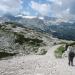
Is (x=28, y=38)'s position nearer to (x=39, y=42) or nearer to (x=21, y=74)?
(x=39, y=42)

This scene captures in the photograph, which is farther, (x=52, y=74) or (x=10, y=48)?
(x=10, y=48)

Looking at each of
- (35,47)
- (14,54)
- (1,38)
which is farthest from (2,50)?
(35,47)

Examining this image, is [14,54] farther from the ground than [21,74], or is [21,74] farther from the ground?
[21,74]

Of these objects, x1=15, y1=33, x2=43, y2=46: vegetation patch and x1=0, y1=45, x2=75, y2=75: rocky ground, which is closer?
x1=0, y1=45, x2=75, y2=75: rocky ground

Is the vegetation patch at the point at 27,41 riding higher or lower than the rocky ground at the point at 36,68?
lower

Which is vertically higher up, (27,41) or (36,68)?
(36,68)

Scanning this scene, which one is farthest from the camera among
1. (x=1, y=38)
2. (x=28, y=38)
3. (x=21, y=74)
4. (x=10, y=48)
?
(x=28, y=38)

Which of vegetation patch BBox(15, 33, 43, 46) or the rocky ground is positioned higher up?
the rocky ground

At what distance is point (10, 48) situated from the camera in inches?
2741

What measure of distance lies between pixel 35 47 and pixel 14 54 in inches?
594

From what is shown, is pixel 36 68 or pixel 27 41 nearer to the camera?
pixel 36 68

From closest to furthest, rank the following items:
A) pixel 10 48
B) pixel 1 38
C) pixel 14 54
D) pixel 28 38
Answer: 1. pixel 14 54
2. pixel 10 48
3. pixel 1 38
4. pixel 28 38

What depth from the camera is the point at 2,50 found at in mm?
65938

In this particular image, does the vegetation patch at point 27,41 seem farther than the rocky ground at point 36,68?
Yes
